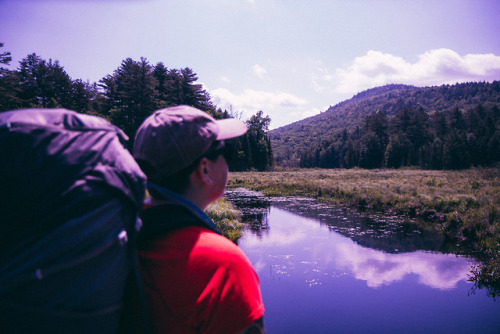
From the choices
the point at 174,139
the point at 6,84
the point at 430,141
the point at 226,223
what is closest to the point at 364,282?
the point at 226,223

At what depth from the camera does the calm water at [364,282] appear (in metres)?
5.41

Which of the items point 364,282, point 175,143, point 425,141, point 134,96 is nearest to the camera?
point 175,143

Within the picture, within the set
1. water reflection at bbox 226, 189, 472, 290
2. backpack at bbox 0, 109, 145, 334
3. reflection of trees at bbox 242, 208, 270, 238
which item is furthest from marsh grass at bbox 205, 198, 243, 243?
backpack at bbox 0, 109, 145, 334

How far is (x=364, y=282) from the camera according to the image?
279 inches

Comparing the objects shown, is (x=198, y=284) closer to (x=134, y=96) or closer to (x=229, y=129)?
(x=229, y=129)

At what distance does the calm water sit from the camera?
5.41m

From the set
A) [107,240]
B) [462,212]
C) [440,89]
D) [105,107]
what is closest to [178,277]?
[107,240]

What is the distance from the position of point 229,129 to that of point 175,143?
0.31 meters

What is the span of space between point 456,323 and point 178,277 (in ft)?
22.7

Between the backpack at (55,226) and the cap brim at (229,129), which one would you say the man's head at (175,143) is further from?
the backpack at (55,226)

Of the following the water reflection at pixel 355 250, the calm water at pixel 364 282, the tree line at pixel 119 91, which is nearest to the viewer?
the calm water at pixel 364 282

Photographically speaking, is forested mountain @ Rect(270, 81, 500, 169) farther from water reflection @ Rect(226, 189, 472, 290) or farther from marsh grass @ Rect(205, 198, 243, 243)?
marsh grass @ Rect(205, 198, 243, 243)

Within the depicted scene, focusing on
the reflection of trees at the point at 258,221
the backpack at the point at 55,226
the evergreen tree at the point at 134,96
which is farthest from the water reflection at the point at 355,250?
the evergreen tree at the point at 134,96

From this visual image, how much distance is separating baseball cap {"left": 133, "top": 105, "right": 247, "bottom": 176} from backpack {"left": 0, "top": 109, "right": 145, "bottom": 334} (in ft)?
1.03
